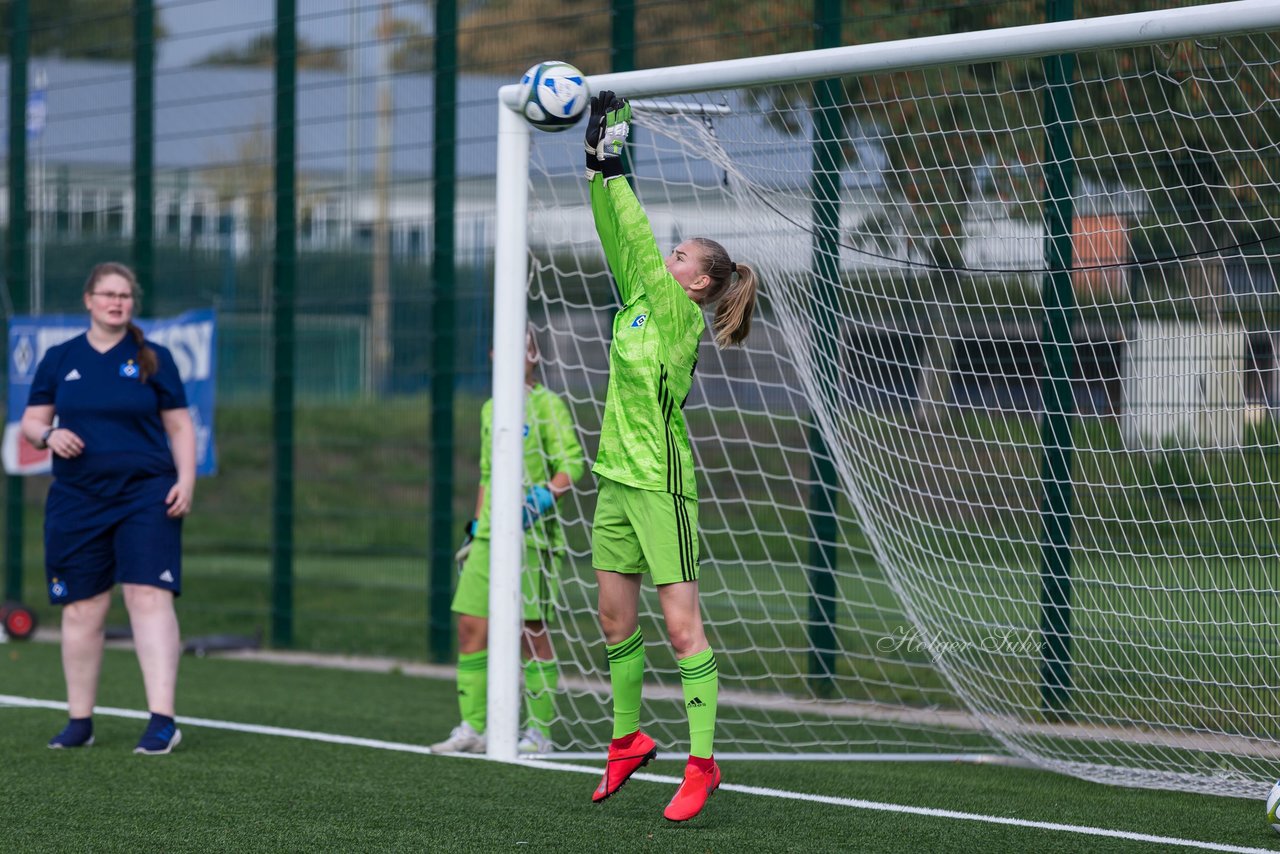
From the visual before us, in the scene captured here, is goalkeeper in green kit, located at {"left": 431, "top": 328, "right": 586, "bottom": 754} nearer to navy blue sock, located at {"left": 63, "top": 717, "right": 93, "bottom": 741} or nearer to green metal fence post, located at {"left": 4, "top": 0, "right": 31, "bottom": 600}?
navy blue sock, located at {"left": 63, "top": 717, "right": 93, "bottom": 741}

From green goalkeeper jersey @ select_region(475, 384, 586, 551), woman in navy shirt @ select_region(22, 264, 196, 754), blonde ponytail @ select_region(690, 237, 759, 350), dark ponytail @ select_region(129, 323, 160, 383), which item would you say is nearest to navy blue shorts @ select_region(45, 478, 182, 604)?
woman in navy shirt @ select_region(22, 264, 196, 754)

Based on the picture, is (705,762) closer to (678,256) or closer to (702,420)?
(678,256)

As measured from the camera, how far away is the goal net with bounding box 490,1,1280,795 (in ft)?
18.7

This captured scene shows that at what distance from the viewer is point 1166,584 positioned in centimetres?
563

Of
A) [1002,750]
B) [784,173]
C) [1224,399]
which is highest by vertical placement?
[784,173]

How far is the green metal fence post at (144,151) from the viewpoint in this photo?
1087 cm

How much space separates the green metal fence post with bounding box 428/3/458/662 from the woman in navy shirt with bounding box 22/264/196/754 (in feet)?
10.4

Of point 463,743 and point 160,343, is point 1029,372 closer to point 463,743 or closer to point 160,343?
point 463,743

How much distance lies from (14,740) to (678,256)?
3.59m

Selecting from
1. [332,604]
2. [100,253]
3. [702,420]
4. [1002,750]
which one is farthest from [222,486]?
[1002,750]

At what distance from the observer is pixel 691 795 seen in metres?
4.67

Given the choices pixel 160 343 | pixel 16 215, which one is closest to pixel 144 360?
pixel 160 343

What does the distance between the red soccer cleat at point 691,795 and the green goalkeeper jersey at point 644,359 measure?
35.1 inches

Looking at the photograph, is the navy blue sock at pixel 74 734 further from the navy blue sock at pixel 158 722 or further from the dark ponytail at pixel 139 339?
the dark ponytail at pixel 139 339
